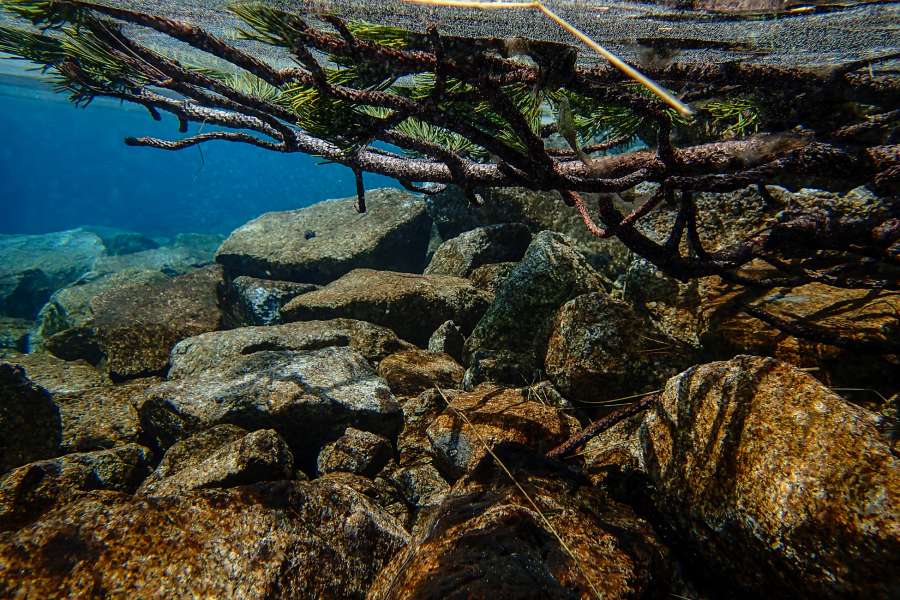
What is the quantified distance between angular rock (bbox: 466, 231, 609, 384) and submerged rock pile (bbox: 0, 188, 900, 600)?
28 millimetres

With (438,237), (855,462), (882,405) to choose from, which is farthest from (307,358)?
A: (438,237)

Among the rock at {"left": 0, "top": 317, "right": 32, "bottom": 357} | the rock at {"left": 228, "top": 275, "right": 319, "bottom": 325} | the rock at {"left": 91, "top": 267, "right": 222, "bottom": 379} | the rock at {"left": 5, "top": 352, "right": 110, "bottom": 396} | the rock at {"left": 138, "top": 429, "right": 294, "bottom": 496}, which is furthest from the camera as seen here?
the rock at {"left": 0, "top": 317, "right": 32, "bottom": 357}

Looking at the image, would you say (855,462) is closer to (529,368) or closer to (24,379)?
(529,368)

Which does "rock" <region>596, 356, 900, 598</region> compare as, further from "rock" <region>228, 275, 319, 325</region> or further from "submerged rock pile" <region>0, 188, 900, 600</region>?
"rock" <region>228, 275, 319, 325</region>

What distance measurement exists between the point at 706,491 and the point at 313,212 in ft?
39.0

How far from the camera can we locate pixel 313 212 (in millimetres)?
11734

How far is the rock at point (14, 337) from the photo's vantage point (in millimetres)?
11344

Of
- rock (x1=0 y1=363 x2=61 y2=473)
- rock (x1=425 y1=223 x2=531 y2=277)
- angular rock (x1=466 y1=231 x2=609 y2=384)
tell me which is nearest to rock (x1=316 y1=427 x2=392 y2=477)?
angular rock (x1=466 y1=231 x2=609 y2=384)

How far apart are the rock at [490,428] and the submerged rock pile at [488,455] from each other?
0.02m

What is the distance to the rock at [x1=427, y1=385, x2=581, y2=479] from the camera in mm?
2842

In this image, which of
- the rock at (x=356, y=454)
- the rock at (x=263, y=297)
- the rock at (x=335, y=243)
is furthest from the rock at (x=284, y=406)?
the rock at (x=335, y=243)

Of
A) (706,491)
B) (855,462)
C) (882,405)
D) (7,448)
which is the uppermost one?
(855,462)

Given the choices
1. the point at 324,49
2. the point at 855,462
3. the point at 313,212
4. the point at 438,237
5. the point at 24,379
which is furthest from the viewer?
the point at 313,212

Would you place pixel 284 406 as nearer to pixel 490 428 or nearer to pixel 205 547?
pixel 205 547
